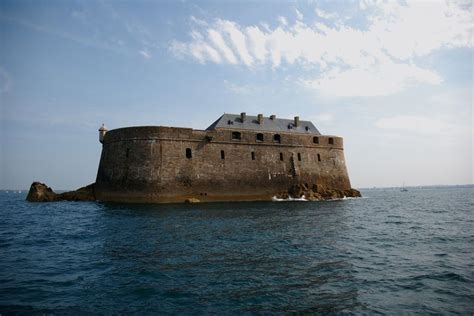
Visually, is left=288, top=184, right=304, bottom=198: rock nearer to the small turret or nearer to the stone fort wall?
the stone fort wall

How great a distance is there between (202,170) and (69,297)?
21429 mm

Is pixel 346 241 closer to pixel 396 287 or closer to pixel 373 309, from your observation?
pixel 396 287

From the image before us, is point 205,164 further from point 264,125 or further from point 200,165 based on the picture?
point 264,125

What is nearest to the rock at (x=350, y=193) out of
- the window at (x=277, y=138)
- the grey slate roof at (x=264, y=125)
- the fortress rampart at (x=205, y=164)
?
the fortress rampart at (x=205, y=164)

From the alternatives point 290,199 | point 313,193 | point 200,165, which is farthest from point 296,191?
point 200,165

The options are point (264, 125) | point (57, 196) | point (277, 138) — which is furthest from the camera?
point (264, 125)

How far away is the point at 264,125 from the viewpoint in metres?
33.8

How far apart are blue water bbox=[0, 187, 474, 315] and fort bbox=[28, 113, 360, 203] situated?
11765mm

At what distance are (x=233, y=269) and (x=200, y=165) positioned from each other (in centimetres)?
1995

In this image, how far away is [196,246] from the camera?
10484 millimetres

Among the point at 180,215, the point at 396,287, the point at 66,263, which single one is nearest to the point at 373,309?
the point at 396,287

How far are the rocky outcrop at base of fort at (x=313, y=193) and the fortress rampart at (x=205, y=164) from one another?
396 mm

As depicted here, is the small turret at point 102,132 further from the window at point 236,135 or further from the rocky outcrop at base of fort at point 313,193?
the rocky outcrop at base of fort at point 313,193

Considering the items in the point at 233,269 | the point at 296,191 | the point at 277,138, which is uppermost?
the point at 277,138
